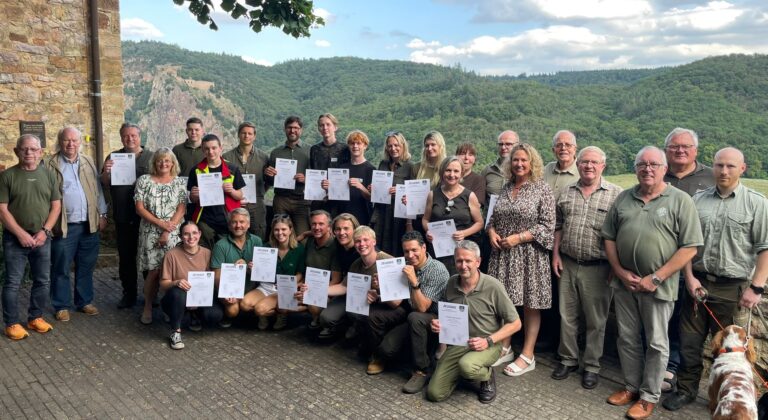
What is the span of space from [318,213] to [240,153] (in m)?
1.88

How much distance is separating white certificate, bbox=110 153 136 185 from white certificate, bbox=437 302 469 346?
4102 millimetres

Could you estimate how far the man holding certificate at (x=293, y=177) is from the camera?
7605mm

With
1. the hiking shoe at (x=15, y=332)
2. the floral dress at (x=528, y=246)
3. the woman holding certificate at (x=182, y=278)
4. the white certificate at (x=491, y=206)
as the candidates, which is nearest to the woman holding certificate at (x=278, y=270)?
the woman holding certificate at (x=182, y=278)

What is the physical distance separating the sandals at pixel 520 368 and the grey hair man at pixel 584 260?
22cm

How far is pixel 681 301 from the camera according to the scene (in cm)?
536

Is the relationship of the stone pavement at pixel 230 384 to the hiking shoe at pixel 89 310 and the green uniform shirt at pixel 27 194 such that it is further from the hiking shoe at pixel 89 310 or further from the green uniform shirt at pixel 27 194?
the green uniform shirt at pixel 27 194

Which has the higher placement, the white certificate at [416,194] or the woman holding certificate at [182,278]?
the white certificate at [416,194]

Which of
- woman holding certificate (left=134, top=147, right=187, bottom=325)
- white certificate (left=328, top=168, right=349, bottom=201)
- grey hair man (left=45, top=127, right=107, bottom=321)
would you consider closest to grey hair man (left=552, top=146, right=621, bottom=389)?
white certificate (left=328, top=168, right=349, bottom=201)

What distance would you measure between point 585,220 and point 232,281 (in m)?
3.59

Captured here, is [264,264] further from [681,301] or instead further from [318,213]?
[681,301]

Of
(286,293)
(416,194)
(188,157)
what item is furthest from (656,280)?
(188,157)

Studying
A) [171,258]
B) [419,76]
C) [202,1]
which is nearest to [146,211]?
[171,258]

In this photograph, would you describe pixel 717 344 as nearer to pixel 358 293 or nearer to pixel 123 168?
pixel 358 293

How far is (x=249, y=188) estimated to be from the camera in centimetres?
736
